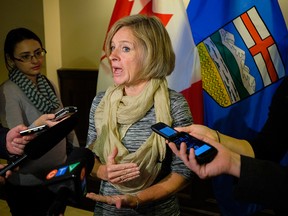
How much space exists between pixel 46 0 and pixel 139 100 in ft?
5.74

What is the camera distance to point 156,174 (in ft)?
3.85

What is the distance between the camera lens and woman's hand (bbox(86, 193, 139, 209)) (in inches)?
38.2

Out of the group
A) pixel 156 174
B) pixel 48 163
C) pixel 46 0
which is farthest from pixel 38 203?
pixel 46 0

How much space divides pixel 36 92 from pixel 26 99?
0.06 metres

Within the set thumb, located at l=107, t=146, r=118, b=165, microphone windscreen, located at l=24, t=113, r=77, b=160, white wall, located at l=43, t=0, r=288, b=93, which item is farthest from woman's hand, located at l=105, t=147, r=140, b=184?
white wall, located at l=43, t=0, r=288, b=93

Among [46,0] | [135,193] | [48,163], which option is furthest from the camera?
[46,0]

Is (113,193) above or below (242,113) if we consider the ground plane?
below

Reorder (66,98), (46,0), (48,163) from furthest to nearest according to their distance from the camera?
(66,98)
(46,0)
(48,163)

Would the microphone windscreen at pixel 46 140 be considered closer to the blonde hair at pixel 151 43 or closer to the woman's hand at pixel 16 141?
the woman's hand at pixel 16 141

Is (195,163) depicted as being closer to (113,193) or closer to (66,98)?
(113,193)

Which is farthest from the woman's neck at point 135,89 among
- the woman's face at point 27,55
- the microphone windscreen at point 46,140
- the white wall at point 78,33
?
the white wall at point 78,33

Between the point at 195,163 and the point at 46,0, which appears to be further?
the point at 46,0

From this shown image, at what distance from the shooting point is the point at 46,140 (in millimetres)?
792

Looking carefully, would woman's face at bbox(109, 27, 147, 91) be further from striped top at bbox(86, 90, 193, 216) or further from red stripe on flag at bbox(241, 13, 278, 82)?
red stripe on flag at bbox(241, 13, 278, 82)
